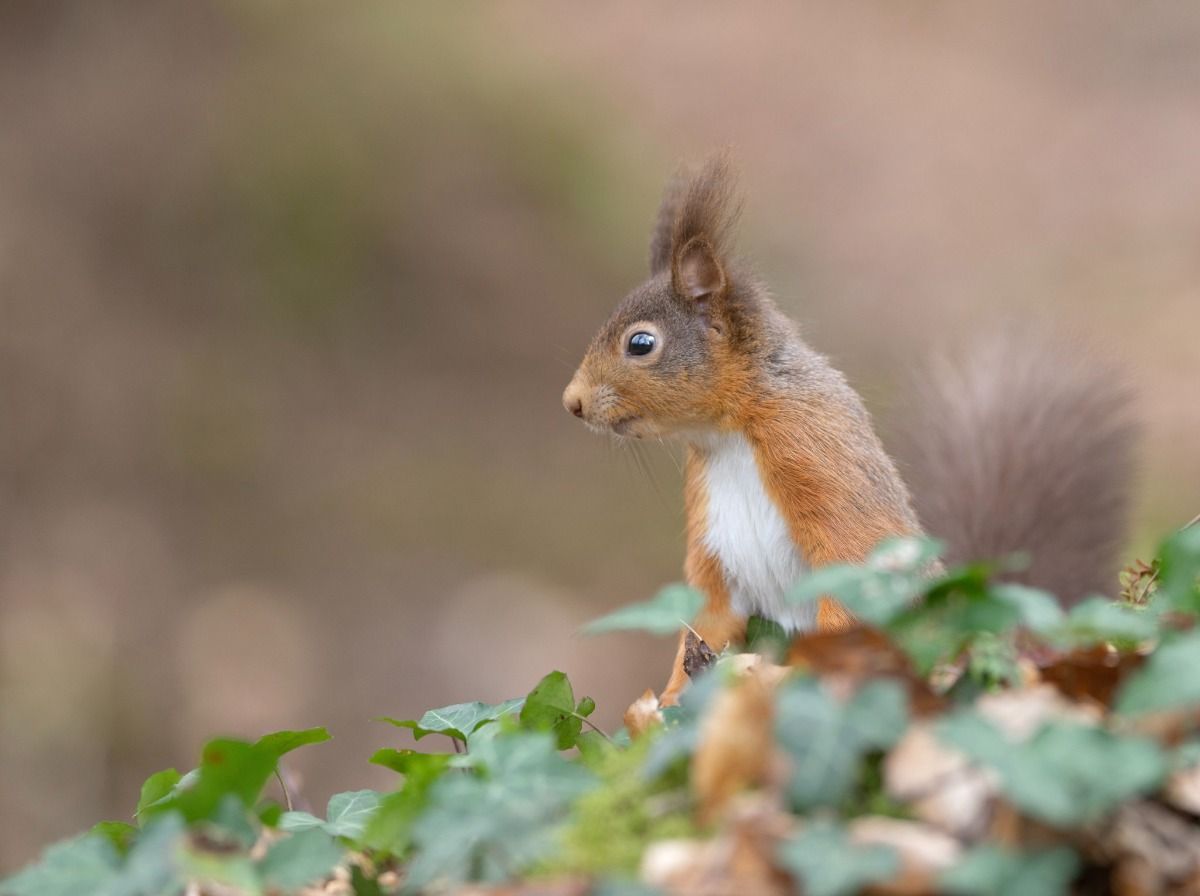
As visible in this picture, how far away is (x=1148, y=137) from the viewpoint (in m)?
6.38

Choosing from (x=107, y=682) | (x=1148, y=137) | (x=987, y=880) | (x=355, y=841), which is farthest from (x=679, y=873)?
(x=1148, y=137)

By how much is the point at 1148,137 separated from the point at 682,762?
6304 millimetres

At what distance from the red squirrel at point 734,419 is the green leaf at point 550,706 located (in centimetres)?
45

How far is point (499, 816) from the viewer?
0.77 meters

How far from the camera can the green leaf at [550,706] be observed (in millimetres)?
1092

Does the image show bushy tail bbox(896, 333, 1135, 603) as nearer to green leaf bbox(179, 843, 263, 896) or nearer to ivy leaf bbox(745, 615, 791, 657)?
ivy leaf bbox(745, 615, 791, 657)

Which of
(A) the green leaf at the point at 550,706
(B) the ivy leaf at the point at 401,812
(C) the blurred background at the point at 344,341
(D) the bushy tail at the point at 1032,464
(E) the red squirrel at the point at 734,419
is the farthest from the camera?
(C) the blurred background at the point at 344,341

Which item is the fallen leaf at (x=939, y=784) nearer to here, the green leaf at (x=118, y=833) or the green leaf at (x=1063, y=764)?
the green leaf at (x=1063, y=764)

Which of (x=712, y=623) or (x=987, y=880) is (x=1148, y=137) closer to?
(x=712, y=623)

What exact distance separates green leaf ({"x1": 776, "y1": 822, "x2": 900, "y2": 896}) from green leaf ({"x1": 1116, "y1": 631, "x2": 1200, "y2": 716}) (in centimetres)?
15

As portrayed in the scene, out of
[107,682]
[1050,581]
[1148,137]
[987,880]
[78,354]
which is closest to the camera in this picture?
[987,880]

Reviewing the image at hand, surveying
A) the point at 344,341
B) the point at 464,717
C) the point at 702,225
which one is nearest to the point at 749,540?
the point at 702,225

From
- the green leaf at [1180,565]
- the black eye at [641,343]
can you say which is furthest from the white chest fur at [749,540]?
the green leaf at [1180,565]

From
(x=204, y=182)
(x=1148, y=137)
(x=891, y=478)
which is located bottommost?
(x=891, y=478)
